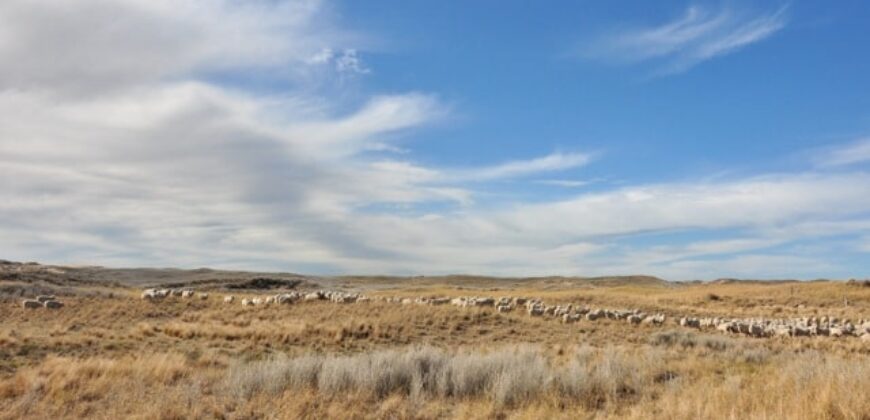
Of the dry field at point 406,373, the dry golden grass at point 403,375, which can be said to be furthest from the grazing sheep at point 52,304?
the dry golden grass at point 403,375

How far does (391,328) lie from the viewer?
23.5m

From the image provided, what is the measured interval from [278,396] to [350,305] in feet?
63.3

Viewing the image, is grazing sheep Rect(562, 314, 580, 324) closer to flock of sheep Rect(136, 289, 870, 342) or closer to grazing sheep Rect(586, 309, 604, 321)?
flock of sheep Rect(136, 289, 870, 342)

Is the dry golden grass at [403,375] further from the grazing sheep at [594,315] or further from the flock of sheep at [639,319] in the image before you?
the grazing sheep at [594,315]

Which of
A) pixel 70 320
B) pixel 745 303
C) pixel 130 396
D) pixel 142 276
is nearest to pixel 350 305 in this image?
pixel 70 320

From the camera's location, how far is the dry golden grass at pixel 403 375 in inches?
356

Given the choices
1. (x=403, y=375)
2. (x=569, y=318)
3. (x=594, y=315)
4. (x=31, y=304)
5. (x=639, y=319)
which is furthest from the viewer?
(x=31, y=304)

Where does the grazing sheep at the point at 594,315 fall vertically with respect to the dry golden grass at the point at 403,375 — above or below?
above

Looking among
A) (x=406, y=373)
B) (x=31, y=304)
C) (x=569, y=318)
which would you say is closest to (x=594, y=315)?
(x=569, y=318)

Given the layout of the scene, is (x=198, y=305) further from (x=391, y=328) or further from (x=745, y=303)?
(x=745, y=303)

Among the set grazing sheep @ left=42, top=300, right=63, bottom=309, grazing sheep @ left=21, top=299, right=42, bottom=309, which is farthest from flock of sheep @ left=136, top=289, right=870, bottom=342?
grazing sheep @ left=21, top=299, right=42, bottom=309

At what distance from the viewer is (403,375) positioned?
11812 millimetres

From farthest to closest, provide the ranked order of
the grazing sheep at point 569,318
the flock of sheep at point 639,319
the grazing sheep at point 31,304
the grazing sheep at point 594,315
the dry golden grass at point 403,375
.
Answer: the grazing sheep at point 31,304, the grazing sheep at point 594,315, the grazing sheep at point 569,318, the flock of sheep at point 639,319, the dry golden grass at point 403,375

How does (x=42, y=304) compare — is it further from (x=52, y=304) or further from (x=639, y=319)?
(x=639, y=319)
